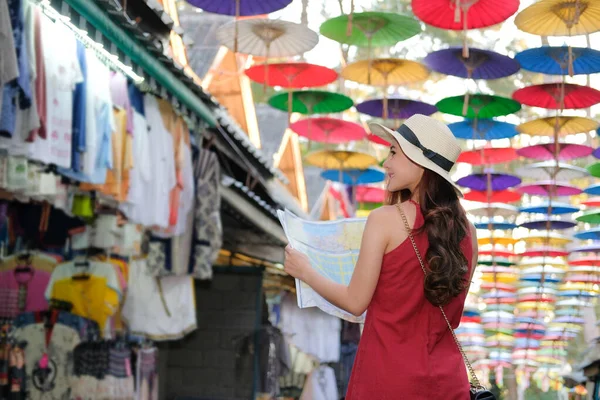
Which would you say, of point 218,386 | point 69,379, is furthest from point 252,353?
point 69,379

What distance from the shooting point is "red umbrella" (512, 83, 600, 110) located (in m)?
8.50

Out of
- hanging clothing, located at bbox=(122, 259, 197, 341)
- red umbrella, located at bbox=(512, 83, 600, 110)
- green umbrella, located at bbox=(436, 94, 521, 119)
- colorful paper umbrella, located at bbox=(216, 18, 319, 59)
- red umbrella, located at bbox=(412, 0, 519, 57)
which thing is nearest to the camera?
red umbrella, located at bbox=(412, 0, 519, 57)

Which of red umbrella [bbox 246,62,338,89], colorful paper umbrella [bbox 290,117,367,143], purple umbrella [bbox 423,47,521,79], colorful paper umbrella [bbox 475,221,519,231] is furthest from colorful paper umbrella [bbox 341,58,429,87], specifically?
colorful paper umbrella [bbox 475,221,519,231]

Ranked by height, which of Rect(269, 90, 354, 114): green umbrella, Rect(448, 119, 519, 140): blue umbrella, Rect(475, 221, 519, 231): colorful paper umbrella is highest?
Rect(269, 90, 354, 114): green umbrella

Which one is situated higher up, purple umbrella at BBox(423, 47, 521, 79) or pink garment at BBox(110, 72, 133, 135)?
purple umbrella at BBox(423, 47, 521, 79)

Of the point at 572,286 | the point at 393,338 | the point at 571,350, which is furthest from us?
the point at 571,350

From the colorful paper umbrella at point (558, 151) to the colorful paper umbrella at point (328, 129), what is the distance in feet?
6.47

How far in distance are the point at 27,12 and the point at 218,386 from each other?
7.08 m

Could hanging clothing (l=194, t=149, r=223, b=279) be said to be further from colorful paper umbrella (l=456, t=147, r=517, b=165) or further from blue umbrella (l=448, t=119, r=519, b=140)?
colorful paper umbrella (l=456, t=147, r=517, b=165)

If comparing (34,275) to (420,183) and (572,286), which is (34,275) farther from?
(572,286)

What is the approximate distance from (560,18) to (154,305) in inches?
181

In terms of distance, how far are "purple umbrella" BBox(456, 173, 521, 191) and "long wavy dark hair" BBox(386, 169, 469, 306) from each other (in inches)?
345

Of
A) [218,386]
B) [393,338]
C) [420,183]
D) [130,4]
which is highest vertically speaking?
[130,4]

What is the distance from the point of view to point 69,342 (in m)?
8.80
